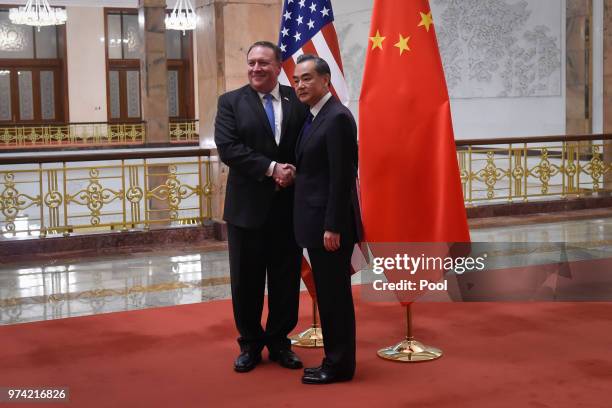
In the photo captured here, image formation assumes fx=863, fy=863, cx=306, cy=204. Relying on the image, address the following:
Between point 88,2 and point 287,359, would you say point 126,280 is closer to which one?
point 287,359

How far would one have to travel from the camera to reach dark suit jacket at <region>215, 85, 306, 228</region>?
14.5 feet

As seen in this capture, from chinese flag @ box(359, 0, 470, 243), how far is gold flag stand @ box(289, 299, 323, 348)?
783 millimetres

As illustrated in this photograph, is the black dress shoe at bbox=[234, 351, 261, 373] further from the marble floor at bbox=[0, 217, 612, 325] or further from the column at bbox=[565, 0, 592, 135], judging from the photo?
the column at bbox=[565, 0, 592, 135]

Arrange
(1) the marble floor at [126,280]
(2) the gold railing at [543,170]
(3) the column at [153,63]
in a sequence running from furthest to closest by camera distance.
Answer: (3) the column at [153,63]
(2) the gold railing at [543,170]
(1) the marble floor at [126,280]

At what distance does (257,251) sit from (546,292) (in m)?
2.66

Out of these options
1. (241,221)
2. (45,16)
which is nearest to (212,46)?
(241,221)

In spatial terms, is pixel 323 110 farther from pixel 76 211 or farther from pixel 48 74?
pixel 48 74

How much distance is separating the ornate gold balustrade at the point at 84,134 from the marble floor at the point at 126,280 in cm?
1692

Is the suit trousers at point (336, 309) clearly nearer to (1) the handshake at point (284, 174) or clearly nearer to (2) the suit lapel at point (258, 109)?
(1) the handshake at point (284, 174)

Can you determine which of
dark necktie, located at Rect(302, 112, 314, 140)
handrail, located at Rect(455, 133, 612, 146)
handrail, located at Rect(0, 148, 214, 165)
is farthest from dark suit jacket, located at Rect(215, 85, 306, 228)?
handrail, located at Rect(455, 133, 612, 146)

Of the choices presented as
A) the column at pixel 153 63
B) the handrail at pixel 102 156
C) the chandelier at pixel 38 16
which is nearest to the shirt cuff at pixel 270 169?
the handrail at pixel 102 156

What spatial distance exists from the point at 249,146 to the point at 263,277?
28.1 inches

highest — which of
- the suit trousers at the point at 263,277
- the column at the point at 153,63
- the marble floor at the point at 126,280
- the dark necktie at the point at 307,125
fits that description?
the column at the point at 153,63

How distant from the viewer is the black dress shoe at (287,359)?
4.51 m
